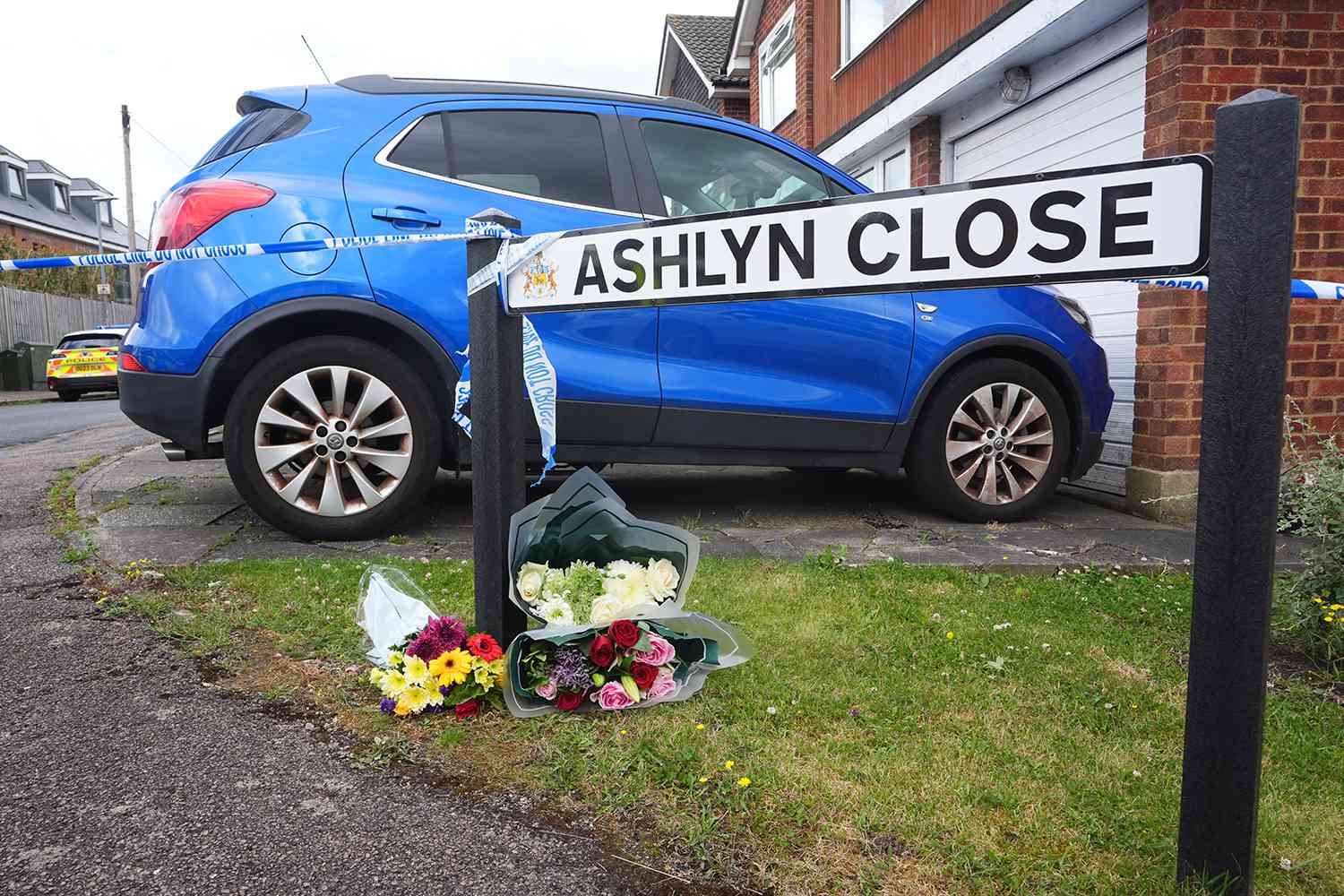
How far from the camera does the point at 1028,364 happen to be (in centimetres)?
495

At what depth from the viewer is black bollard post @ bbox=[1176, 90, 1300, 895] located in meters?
1.46

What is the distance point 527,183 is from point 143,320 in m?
1.75

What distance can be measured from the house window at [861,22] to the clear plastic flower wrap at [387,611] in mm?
9209

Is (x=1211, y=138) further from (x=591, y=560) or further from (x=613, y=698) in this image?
(x=613, y=698)

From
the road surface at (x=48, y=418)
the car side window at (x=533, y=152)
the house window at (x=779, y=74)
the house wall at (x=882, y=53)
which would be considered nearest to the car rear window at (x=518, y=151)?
the car side window at (x=533, y=152)

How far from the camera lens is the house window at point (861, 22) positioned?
10.6m

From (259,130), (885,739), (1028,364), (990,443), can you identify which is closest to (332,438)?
(259,130)

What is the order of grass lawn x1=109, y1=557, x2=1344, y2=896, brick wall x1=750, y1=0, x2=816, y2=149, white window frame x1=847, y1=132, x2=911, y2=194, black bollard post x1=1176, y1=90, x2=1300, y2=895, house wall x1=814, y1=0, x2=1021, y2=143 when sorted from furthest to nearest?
brick wall x1=750, y1=0, x2=816, y2=149 < white window frame x1=847, y1=132, x2=911, y2=194 < house wall x1=814, y1=0, x2=1021, y2=143 < grass lawn x1=109, y1=557, x2=1344, y2=896 < black bollard post x1=1176, y1=90, x2=1300, y2=895

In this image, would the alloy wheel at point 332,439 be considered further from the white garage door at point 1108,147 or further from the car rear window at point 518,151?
the white garage door at point 1108,147

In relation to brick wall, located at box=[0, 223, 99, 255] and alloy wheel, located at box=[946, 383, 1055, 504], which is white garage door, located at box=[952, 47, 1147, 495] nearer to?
alloy wheel, located at box=[946, 383, 1055, 504]

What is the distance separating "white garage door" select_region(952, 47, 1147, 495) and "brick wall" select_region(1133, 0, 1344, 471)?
0.43 m

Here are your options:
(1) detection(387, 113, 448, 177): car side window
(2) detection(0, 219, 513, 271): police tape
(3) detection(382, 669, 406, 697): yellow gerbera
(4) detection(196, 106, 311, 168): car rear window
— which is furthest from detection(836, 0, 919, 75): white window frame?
(3) detection(382, 669, 406, 697): yellow gerbera

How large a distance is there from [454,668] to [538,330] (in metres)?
2.04

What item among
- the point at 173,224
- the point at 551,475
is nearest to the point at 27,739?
the point at 173,224
